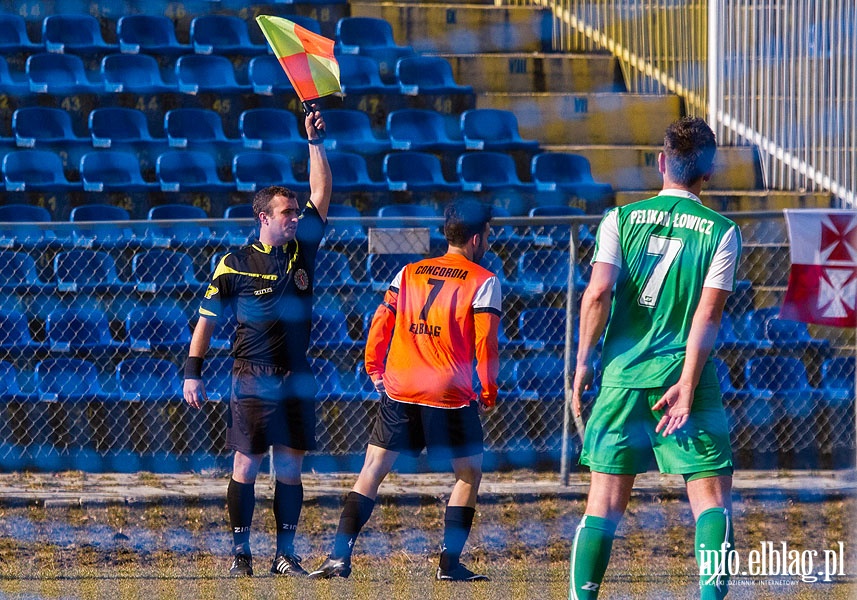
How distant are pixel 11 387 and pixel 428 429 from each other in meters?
3.73

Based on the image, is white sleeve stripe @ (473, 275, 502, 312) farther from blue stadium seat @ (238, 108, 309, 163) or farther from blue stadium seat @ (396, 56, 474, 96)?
blue stadium seat @ (396, 56, 474, 96)

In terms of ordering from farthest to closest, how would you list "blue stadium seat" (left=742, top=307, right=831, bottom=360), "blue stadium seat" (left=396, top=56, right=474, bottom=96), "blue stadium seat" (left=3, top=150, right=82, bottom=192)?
1. "blue stadium seat" (left=396, top=56, right=474, bottom=96)
2. "blue stadium seat" (left=3, top=150, right=82, bottom=192)
3. "blue stadium seat" (left=742, top=307, right=831, bottom=360)

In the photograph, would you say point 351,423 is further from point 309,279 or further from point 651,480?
point 309,279

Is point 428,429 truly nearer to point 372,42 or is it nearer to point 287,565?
point 287,565

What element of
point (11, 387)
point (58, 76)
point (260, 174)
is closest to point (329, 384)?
point (11, 387)

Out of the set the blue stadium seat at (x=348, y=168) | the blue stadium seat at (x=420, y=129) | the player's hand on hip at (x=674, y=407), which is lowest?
the player's hand on hip at (x=674, y=407)

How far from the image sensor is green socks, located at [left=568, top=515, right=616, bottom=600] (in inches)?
159

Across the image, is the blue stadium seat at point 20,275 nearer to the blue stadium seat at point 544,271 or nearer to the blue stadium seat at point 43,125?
the blue stadium seat at point 43,125

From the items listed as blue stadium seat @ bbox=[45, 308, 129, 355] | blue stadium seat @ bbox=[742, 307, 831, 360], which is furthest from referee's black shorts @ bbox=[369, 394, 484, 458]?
blue stadium seat @ bbox=[742, 307, 831, 360]

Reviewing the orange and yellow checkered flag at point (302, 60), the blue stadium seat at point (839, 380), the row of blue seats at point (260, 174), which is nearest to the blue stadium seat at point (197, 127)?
the row of blue seats at point (260, 174)

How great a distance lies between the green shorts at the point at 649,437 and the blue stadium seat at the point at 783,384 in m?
4.69

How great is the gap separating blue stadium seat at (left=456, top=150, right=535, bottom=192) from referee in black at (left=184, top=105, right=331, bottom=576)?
4610mm

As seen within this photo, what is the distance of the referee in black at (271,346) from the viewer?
5410 millimetres

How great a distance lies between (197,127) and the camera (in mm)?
10219
